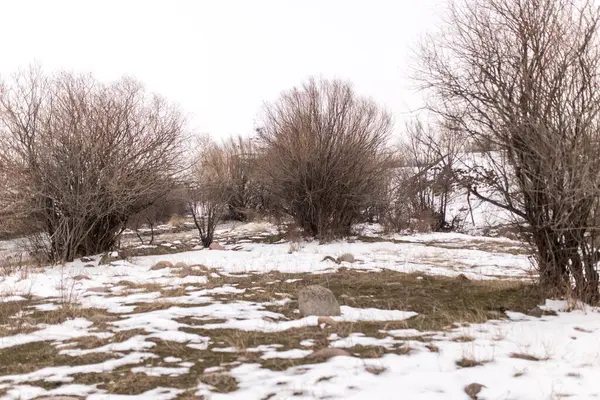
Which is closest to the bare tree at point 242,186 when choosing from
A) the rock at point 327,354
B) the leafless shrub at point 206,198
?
the leafless shrub at point 206,198

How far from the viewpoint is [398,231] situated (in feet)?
70.7

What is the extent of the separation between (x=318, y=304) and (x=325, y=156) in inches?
449

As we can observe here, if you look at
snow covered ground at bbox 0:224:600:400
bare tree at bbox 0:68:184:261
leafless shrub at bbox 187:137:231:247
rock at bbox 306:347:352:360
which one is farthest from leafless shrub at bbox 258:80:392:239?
rock at bbox 306:347:352:360

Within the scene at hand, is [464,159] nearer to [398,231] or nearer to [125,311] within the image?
[125,311]

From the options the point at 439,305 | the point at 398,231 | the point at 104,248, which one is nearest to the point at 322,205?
the point at 398,231

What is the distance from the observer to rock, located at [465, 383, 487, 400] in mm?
2971

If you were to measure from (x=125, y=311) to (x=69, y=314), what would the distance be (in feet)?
1.98

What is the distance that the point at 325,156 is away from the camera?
640 inches

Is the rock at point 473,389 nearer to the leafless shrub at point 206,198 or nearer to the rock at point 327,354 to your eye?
the rock at point 327,354

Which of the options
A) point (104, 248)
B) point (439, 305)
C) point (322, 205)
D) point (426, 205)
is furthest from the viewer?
point (426, 205)

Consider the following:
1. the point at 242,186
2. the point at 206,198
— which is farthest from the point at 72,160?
the point at 242,186

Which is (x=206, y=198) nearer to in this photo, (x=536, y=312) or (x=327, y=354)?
(x=536, y=312)

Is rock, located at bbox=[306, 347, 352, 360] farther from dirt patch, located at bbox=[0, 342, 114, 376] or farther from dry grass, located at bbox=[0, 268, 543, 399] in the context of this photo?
dirt patch, located at bbox=[0, 342, 114, 376]

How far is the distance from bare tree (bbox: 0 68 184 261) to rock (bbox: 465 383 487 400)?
31.9 feet
